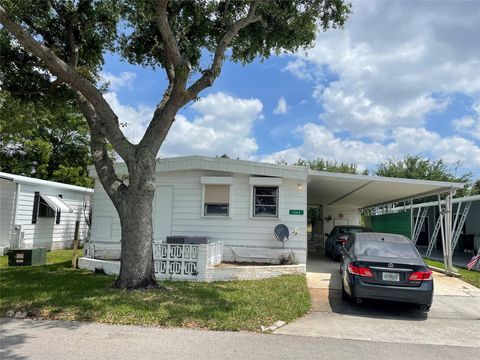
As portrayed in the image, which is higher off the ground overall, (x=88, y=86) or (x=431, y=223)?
(x=88, y=86)

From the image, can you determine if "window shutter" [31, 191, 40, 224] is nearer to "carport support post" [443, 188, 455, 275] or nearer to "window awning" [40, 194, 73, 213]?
"window awning" [40, 194, 73, 213]

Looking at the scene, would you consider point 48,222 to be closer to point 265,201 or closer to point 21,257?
point 21,257

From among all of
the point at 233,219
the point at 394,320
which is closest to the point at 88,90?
the point at 233,219

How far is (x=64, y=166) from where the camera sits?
92.7 ft

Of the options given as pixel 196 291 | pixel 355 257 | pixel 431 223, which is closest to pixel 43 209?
pixel 196 291

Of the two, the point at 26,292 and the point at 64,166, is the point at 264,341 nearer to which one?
the point at 26,292

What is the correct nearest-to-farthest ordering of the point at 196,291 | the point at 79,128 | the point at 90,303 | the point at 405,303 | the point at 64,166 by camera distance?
the point at 90,303 → the point at 405,303 → the point at 196,291 → the point at 64,166 → the point at 79,128

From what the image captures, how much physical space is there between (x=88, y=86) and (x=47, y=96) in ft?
11.3

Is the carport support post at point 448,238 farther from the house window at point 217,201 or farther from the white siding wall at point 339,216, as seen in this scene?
the white siding wall at point 339,216

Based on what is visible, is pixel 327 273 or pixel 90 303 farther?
pixel 327 273

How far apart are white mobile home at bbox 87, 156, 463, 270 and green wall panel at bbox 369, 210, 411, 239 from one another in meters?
3.25

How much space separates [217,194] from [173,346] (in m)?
8.06

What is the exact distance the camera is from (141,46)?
12.3m

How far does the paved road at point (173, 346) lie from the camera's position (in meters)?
5.02
